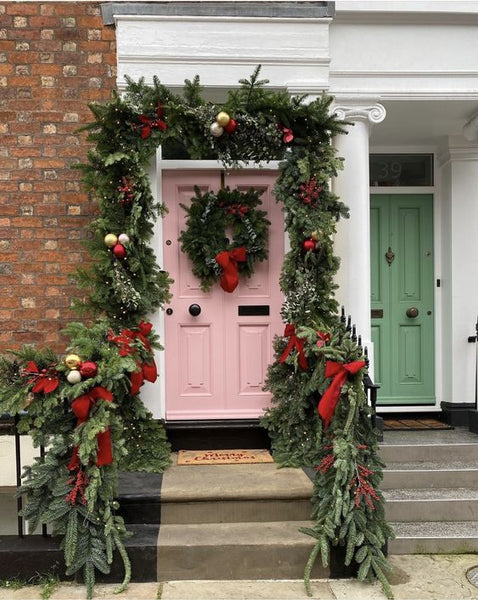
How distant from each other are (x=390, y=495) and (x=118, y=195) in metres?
2.96

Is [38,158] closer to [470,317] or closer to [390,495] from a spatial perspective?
[390,495]

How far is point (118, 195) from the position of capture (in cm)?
403

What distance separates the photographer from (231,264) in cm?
440

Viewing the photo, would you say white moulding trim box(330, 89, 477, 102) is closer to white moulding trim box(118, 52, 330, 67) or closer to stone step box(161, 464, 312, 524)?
white moulding trim box(118, 52, 330, 67)

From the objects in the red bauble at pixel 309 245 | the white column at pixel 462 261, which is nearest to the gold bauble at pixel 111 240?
the red bauble at pixel 309 245

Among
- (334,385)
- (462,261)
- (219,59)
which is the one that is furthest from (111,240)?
(462,261)

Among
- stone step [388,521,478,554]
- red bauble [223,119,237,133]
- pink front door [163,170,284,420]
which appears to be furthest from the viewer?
pink front door [163,170,284,420]

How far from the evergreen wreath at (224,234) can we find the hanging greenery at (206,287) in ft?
0.04

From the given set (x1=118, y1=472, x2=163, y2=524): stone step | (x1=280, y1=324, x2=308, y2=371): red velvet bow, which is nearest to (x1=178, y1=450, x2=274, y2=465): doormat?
(x1=118, y1=472, x2=163, y2=524): stone step

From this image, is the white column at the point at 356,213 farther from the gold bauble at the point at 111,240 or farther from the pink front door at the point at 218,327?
the gold bauble at the point at 111,240

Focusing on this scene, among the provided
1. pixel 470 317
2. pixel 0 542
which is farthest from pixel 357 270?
pixel 0 542

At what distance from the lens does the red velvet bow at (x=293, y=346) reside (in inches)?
159

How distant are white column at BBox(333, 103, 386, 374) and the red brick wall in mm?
2065

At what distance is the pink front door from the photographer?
4562 mm
